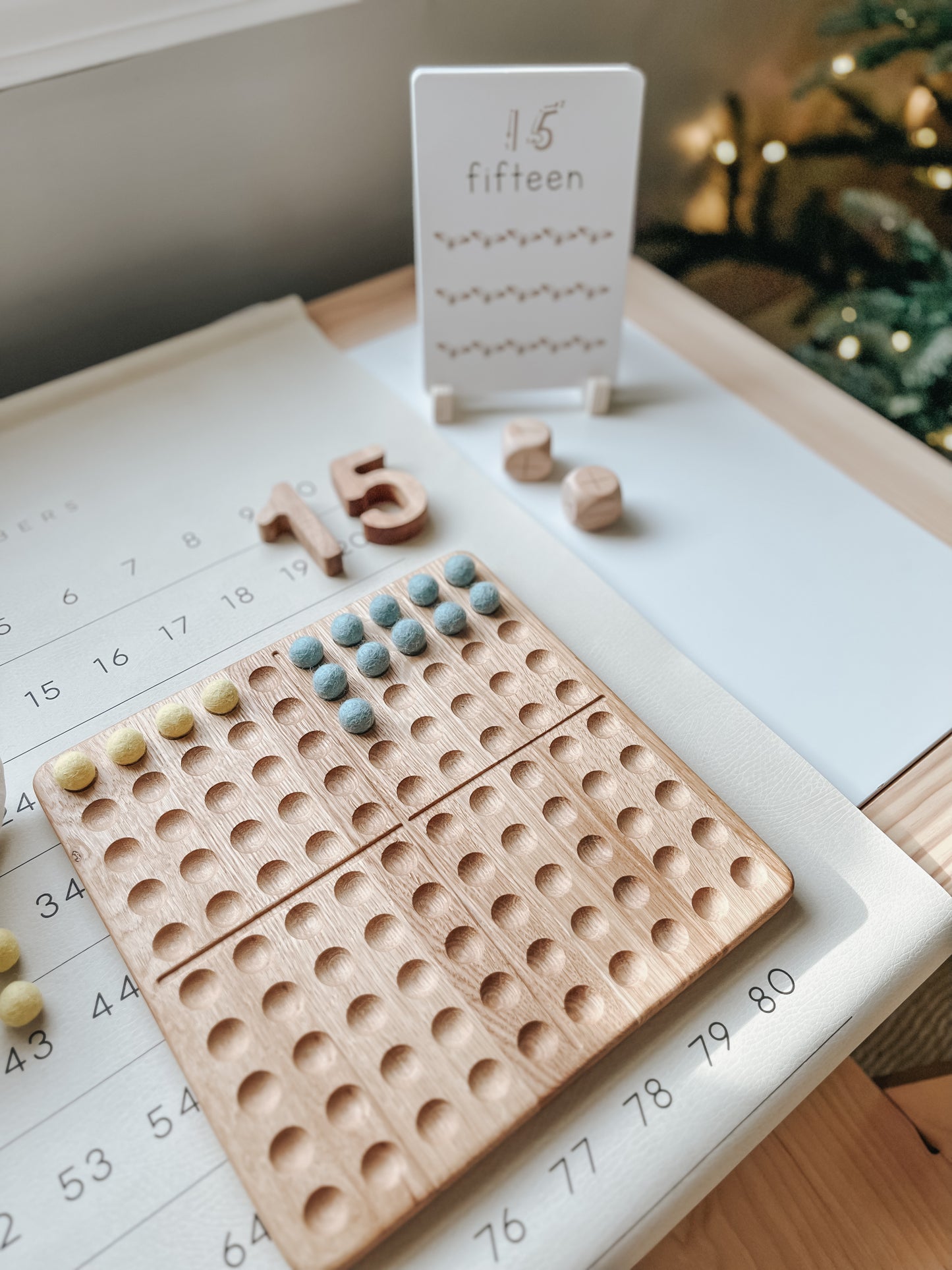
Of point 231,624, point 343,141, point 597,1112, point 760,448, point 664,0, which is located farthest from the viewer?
point 664,0

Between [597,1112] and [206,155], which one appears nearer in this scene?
[597,1112]

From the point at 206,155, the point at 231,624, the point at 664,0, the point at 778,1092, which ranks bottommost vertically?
the point at 778,1092

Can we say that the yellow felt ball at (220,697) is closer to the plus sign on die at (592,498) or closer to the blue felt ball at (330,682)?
the blue felt ball at (330,682)

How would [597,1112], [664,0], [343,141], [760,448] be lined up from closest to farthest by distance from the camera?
[597,1112], [760,448], [343,141], [664,0]

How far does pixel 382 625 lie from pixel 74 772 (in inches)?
8.7

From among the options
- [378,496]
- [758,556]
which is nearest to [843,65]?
[758,556]

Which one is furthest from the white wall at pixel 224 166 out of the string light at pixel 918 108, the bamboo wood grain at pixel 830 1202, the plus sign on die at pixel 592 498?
the bamboo wood grain at pixel 830 1202

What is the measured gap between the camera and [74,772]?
22.5 inches

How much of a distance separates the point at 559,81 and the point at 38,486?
0.53 meters

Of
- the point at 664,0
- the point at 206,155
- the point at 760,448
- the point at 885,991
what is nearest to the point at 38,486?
the point at 206,155

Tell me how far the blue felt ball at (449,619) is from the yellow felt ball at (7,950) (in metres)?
0.32

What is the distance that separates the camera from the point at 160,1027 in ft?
1.64

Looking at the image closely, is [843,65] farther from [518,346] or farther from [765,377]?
[518,346]

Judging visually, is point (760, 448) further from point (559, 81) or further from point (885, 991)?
point (885, 991)
